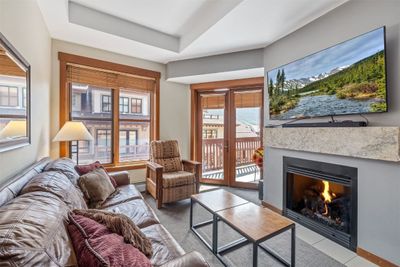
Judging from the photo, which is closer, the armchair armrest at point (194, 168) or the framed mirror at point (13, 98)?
the framed mirror at point (13, 98)

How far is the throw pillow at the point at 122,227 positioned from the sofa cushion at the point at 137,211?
471 millimetres

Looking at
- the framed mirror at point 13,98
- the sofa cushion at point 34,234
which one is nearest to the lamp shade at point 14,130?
the framed mirror at point 13,98

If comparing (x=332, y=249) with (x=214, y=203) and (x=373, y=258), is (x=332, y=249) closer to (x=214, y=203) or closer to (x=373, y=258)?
(x=373, y=258)

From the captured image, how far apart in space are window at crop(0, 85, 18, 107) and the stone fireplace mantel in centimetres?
280

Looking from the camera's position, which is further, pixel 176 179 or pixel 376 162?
pixel 176 179

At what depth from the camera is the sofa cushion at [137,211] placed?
1.78 meters

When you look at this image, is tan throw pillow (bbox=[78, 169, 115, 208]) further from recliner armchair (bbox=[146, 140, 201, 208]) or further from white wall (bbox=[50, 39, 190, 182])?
white wall (bbox=[50, 39, 190, 182])

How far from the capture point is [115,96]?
365 centimetres

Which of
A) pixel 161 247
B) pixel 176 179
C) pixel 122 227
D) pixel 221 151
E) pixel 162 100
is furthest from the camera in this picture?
pixel 221 151

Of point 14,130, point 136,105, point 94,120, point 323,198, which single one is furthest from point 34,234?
point 136,105

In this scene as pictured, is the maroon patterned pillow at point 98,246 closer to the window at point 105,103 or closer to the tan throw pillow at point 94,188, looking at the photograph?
the tan throw pillow at point 94,188

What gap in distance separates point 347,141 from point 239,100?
240cm

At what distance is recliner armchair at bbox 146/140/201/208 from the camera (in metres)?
3.10

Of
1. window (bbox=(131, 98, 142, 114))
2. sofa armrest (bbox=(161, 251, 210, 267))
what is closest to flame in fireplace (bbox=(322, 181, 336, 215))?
sofa armrest (bbox=(161, 251, 210, 267))
